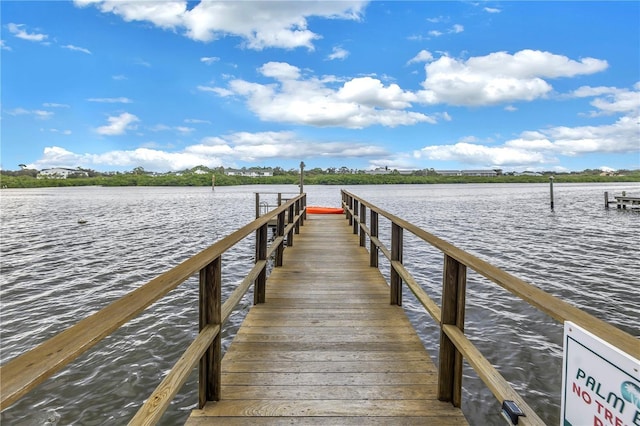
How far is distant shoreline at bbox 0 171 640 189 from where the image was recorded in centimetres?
9382

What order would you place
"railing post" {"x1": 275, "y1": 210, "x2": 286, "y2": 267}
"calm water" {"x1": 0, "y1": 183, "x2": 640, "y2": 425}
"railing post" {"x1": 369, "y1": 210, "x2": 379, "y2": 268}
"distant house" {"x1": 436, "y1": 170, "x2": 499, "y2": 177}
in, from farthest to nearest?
"distant house" {"x1": 436, "y1": 170, "x2": 499, "y2": 177}
"railing post" {"x1": 275, "y1": 210, "x2": 286, "y2": 267}
"railing post" {"x1": 369, "y1": 210, "x2": 379, "y2": 268}
"calm water" {"x1": 0, "y1": 183, "x2": 640, "y2": 425}

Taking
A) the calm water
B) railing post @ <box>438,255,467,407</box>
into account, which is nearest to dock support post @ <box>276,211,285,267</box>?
the calm water

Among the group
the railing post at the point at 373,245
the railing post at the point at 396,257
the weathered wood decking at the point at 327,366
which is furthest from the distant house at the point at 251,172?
the railing post at the point at 396,257

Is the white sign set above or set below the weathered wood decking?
above

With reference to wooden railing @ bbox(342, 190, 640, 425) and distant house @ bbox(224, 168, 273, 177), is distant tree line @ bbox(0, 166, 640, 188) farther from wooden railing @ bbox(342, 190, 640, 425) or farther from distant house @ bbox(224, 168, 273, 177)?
wooden railing @ bbox(342, 190, 640, 425)

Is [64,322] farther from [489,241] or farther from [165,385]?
[489,241]

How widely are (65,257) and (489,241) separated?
14.1 meters

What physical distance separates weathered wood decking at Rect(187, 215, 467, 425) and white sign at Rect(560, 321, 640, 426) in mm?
1204

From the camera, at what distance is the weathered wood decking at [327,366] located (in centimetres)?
218

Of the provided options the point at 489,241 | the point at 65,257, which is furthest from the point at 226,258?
the point at 489,241

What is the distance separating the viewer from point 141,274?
30.2 feet

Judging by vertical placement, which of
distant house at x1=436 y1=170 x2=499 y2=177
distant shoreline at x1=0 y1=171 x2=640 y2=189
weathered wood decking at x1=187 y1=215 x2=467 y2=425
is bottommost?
Result: weathered wood decking at x1=187 y1=215 x2=467 y2=425

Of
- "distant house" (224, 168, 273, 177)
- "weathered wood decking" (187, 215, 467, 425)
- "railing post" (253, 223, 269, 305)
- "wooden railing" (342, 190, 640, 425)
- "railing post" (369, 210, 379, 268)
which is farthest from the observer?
"distant house" (224, 168, 273, 177)

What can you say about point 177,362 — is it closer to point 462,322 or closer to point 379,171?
point 462,322
